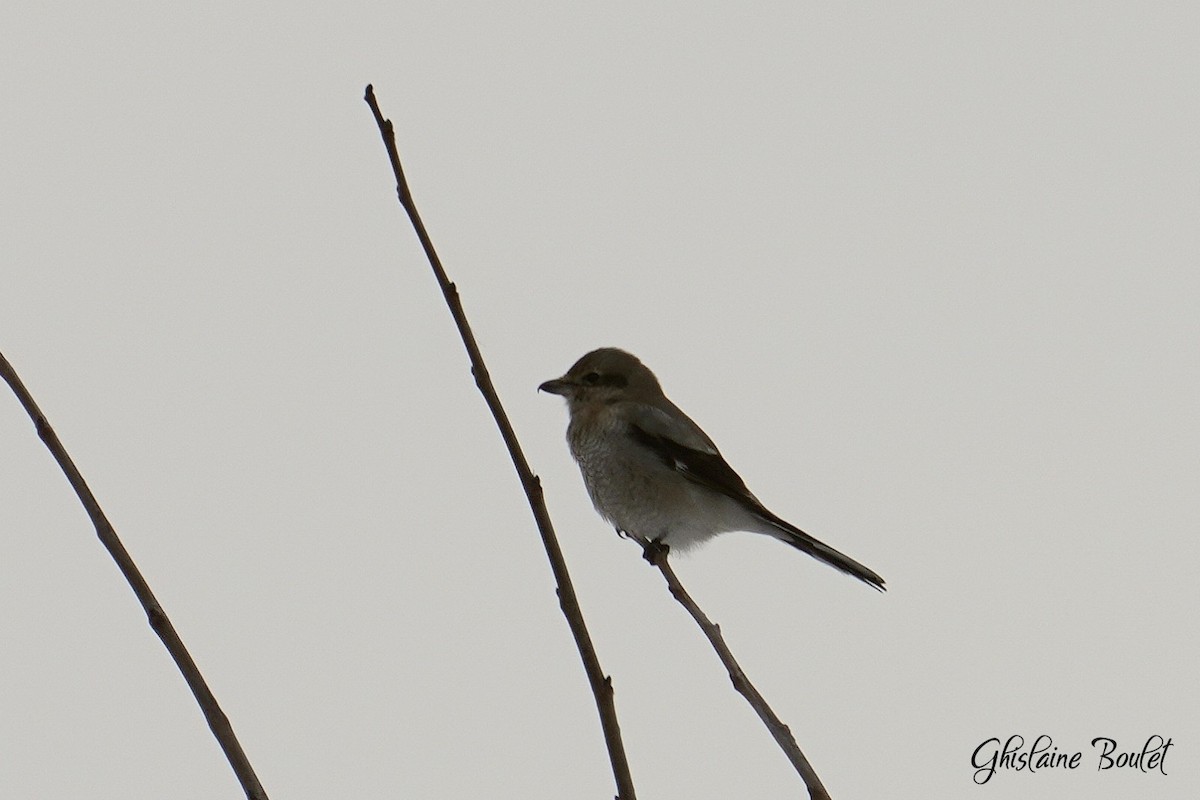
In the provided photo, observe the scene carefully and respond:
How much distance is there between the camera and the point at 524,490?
1.85m

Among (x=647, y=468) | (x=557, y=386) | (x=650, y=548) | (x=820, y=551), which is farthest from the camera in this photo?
(x=557, y=386)

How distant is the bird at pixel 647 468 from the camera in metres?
5.15

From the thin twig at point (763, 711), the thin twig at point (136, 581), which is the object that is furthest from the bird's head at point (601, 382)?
the thin twig at point (136, 581)

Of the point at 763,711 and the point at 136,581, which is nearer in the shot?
the point at 136,581

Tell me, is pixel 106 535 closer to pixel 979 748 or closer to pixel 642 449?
pixel 979 748

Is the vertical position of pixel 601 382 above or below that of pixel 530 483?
above

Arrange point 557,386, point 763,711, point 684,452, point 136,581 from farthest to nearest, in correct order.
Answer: point 557,386 → point 684,452 → point 763,711 → point 136,581

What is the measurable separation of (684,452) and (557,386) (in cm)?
64

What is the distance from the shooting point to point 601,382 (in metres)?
5.57

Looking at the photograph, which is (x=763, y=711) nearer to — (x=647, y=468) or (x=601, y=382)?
(x=647, y=468)

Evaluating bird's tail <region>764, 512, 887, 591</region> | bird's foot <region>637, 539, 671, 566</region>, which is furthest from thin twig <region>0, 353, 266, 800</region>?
bird's tail <region>764, 512, 887, 591</region>

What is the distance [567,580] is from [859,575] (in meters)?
3.03

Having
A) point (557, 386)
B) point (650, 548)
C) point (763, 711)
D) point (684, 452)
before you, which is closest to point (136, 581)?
point (763, 711)

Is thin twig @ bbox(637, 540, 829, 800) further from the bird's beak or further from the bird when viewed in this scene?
the bird's beak
